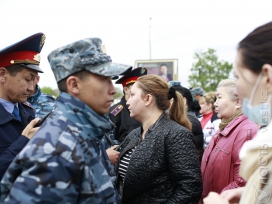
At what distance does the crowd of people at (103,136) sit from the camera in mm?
1397

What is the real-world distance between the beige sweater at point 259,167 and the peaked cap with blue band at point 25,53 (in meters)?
1.95

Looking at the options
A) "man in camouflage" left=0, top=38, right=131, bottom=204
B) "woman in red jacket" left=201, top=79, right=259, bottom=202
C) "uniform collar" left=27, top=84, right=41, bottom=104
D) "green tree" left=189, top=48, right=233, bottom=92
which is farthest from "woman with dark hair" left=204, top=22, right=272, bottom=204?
"green tree" left=189, top=48, right=233, bottom=92

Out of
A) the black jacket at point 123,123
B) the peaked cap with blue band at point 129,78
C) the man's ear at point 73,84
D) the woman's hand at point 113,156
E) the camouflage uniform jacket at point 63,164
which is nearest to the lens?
the camouflage uniform jacket at point 63,164

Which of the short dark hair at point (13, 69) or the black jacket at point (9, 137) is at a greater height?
the short dark hair at point (13, 69)

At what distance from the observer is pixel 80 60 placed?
5.65 ft

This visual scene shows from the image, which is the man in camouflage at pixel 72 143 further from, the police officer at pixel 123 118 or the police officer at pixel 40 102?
the police officer at pixel 123 118

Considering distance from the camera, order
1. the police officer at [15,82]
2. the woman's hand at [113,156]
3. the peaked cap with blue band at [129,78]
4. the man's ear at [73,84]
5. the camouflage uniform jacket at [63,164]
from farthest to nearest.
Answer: the peaked cap with blue band at [129,78], the woman's hand at [113,156], the police officer at [15,82], the man's ear at [73,84], the camouflage uniform jacket at [63,164]

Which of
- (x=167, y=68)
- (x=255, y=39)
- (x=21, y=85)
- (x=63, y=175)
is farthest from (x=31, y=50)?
(x=167, y=68)

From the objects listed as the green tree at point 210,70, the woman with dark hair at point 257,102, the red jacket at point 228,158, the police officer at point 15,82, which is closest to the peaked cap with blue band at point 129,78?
the red jacket at point 228,158

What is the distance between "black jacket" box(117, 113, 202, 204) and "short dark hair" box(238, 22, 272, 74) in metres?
1.28

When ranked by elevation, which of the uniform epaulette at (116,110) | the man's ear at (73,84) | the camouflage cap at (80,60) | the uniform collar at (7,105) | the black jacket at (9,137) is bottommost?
the uniform epaulette at (116,110)

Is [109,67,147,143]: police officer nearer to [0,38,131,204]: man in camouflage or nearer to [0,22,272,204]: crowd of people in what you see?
[0,22,272,204]: crowd of people

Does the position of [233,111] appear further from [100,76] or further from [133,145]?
[100,76]

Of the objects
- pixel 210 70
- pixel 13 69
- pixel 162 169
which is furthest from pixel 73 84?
pixel 210 70
